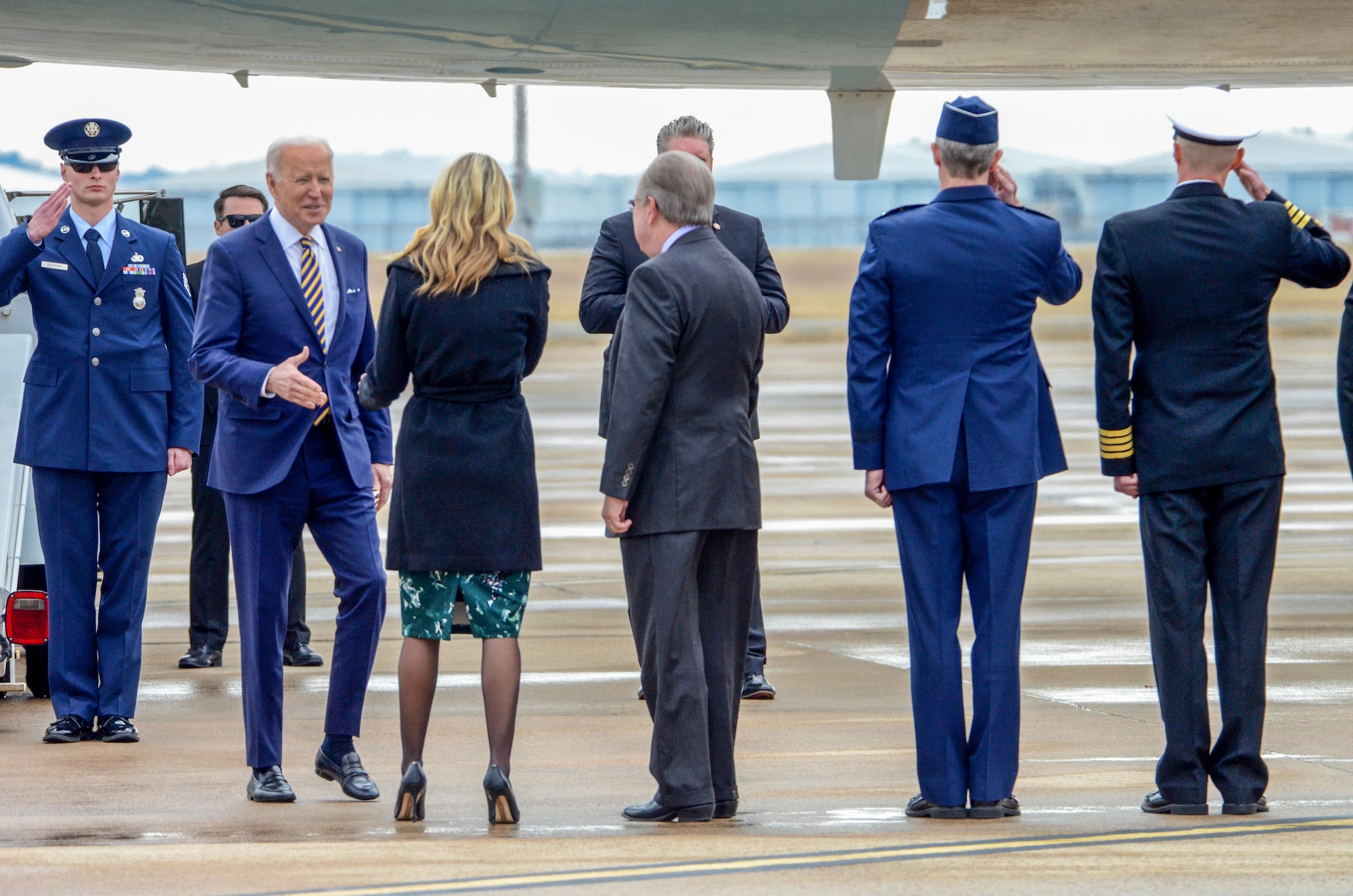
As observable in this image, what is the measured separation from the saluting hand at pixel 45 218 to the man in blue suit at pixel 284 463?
1.03 metres

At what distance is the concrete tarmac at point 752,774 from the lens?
12.7 ft

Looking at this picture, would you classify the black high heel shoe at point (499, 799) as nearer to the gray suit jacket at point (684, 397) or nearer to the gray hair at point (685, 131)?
the gray suit jacket at point (684, 397)

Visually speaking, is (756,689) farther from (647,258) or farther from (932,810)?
(932,810)

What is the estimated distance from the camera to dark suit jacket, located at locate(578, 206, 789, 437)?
6109 mm

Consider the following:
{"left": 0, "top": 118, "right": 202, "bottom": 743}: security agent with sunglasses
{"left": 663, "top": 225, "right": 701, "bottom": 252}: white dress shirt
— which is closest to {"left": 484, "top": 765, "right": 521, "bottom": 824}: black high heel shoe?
{"left": 663, "top": 225, "right": 701, "bottom": 252}: white dress shirt

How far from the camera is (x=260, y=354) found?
4984 mm

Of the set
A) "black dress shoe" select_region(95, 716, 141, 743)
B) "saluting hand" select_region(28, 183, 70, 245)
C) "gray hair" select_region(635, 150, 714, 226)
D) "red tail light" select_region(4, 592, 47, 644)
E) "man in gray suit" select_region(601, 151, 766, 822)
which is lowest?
"black dress shoe" select_region(95, 716, 141, 743)

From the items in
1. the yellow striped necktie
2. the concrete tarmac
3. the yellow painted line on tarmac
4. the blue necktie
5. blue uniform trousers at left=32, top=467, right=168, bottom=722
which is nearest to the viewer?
the yellow painted line on tarmac

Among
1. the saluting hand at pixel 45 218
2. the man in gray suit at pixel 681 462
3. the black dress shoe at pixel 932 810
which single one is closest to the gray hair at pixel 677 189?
the man in gray suit at pixel 681 462

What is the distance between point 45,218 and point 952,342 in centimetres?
307

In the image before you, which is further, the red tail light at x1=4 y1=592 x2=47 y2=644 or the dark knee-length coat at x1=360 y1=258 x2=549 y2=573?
the red tail light at x1=4 y1=592 x2=47 y2=644

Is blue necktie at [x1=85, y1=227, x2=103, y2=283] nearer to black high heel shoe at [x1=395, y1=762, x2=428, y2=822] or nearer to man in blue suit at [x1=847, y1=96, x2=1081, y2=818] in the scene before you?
black high heel shoe at [x1=395, y1=762, x2=428, y2=822]

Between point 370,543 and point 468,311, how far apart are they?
0.86m

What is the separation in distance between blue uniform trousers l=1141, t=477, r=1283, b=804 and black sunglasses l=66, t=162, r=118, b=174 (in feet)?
12.3
